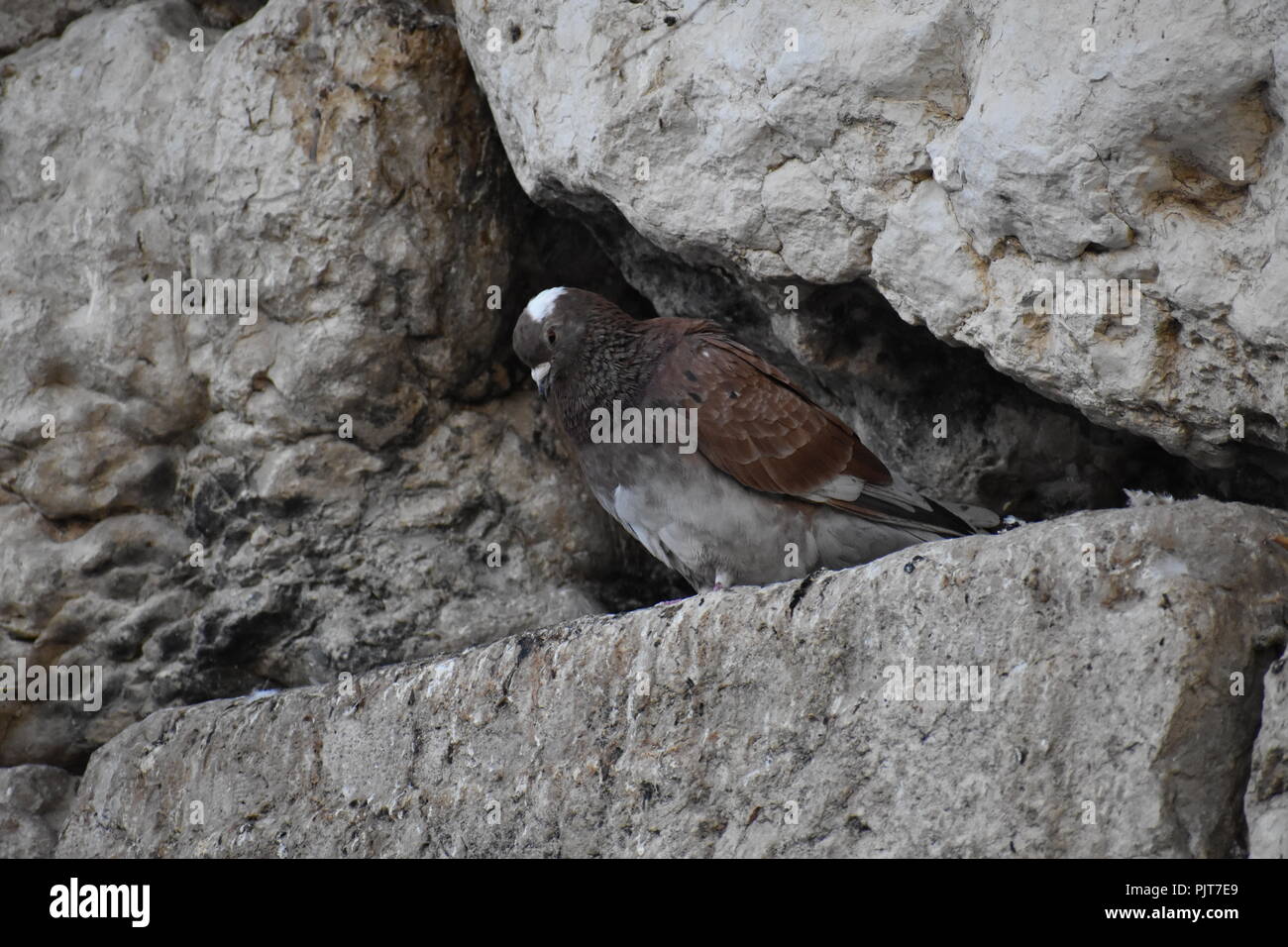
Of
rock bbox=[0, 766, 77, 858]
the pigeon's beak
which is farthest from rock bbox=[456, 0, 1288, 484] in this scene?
rock bbox=[0, 766, 77, 858]

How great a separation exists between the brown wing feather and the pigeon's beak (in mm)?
442

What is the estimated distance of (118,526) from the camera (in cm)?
535

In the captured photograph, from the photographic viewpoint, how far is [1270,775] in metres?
2.94

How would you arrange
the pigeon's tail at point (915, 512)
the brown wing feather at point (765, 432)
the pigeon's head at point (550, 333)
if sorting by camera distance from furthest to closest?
the pigeon's head at point (550, 333), the brown wing feather at point (765, 432), the pigeon's tail at point (915, 512)

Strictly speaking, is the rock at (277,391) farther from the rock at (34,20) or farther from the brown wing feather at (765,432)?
the brown wing feather at (765,432)

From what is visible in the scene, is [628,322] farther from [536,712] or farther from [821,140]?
[536,712]

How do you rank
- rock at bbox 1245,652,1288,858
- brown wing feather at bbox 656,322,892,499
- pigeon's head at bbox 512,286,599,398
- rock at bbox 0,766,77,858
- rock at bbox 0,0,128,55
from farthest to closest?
rock at bbox 0,0,128,55, rock at bbox 0,766,77,858, pigeon's head at bbox 512,286,599,398, brown wing feather at bbox 656,322,892,499, rock at bbox 1245,652,1288,858

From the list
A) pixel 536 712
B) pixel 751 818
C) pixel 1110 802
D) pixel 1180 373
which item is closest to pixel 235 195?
pixel 536 712

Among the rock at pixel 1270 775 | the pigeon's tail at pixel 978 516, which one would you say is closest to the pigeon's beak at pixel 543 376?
the pigeon's tail at pixel 978 516

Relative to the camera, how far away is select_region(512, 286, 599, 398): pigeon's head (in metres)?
4.90

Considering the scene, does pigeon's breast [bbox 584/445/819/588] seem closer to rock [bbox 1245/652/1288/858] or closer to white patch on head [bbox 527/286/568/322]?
white patch on head [bbox 527/286/568/322]

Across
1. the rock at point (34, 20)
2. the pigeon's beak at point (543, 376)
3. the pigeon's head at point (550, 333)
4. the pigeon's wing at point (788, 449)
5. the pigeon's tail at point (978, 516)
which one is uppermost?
the rock at point (34, 20)

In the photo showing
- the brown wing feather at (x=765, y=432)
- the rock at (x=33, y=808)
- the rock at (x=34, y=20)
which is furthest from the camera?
the rock at (x=34, y=20)

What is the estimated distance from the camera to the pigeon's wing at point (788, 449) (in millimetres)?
4512
